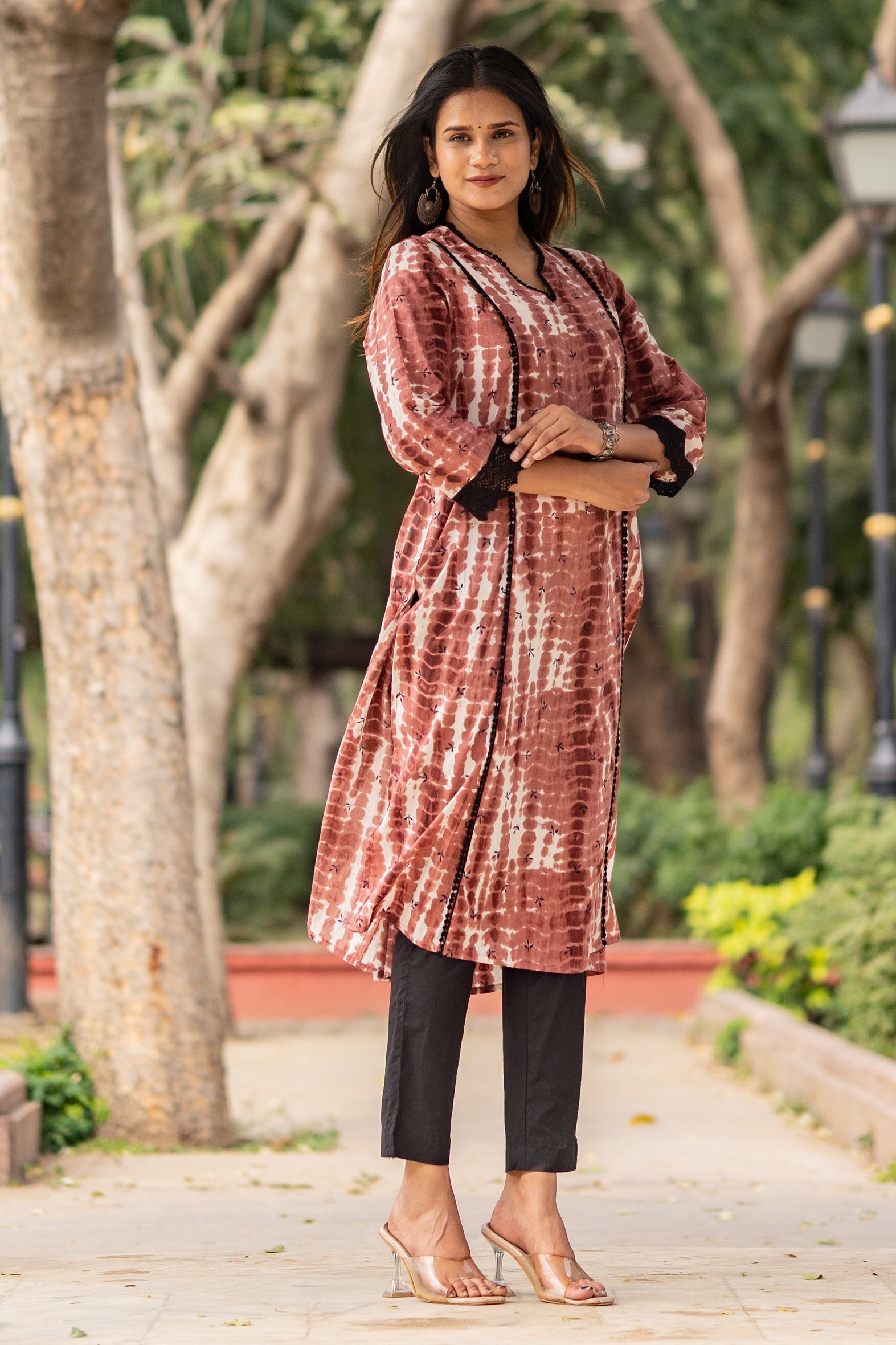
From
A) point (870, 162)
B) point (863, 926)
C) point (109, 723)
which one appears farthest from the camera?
point (870, 162)

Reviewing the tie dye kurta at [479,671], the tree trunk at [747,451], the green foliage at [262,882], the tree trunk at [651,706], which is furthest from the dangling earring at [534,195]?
the tree trunk at [651,706]

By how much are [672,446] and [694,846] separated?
8.50 metres

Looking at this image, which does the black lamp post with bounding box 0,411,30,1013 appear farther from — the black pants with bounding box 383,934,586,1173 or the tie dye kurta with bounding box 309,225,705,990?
the black pants with bounding box 383,934,586,1173

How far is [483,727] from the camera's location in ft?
10.0

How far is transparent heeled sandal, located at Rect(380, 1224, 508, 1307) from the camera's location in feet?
9.56

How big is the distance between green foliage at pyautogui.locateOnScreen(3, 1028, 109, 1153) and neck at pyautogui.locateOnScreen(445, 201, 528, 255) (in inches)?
121

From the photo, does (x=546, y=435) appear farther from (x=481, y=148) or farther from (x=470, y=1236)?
(x=470, y=1236)

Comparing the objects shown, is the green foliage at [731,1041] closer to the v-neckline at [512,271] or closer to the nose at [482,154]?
the v-neckline at [512,271]

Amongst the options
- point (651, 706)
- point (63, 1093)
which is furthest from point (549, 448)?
point (651, 706)

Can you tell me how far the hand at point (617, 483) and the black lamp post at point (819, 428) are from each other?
29.2 feet

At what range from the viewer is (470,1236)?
3764mm

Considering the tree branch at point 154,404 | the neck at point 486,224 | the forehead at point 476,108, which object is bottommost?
the neck at point 486,224

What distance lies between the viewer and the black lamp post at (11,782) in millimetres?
7785

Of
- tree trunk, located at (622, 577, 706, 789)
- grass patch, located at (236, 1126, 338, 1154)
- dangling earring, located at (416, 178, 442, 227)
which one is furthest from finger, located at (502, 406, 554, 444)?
tree trunk, located at (622, 577, 706, 789)
